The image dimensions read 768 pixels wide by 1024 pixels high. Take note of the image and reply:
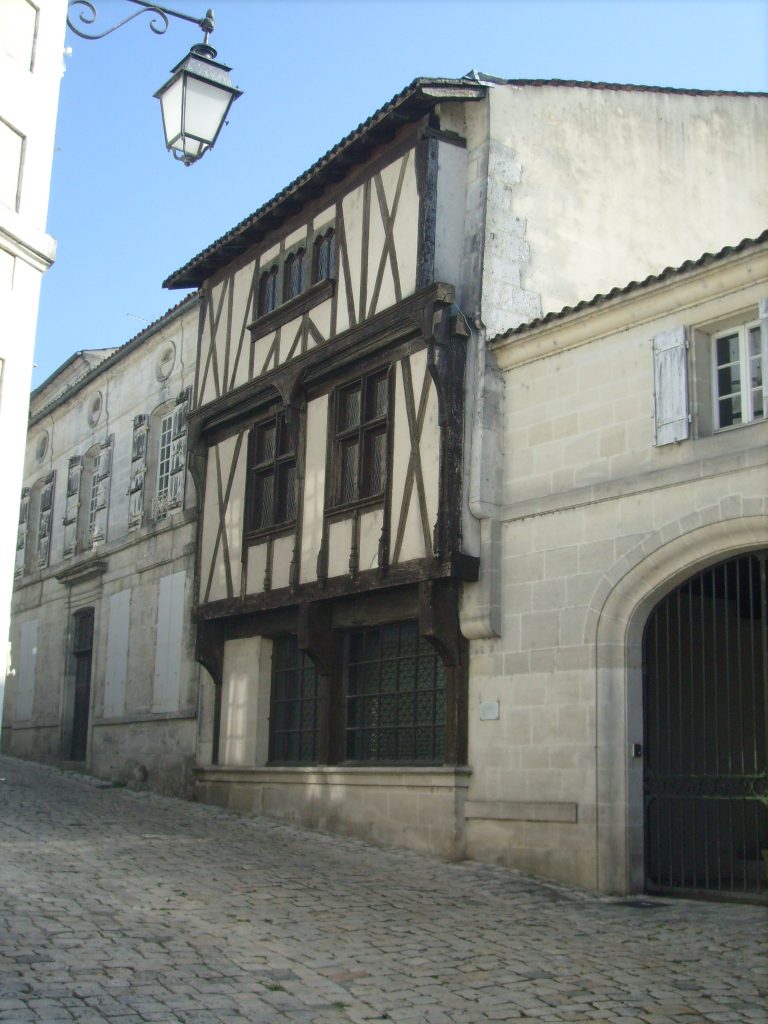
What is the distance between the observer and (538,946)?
291 inches

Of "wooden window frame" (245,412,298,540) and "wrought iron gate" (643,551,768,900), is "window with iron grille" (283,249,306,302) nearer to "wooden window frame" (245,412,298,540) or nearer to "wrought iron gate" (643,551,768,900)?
"wooden window frame" (245,412,298,540)

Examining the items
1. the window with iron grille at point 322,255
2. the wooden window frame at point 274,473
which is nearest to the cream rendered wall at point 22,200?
the window with iron grille at point 322,255

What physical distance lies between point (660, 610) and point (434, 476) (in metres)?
2.36

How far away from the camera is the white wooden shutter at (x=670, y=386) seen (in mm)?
9539

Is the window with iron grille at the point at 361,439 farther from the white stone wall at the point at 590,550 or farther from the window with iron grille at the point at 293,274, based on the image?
the window with iron grille at the point at 293,274

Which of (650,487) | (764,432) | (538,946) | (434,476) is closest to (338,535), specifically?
(434,476)

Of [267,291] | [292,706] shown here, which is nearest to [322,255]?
[267,291]

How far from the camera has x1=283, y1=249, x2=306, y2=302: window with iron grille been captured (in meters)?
14.0

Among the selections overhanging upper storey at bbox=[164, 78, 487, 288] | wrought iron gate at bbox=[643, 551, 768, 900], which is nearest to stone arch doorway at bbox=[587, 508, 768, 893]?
wrought iron gate at bbox=[643, 551, 768, 900]

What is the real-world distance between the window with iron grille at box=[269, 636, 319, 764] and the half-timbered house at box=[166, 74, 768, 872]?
38 mm

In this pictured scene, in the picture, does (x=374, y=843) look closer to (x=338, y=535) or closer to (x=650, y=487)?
(x=338, y=535)

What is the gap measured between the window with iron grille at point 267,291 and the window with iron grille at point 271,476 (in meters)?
1.39

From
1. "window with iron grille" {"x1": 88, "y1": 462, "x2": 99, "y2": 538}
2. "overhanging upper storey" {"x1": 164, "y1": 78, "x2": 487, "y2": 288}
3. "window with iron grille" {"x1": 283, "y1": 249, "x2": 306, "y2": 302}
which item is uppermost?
"overhanging upper storey" {"x1": 164, "y1": 78, "x2": 487, "y2": 288}

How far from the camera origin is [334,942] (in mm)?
7250
